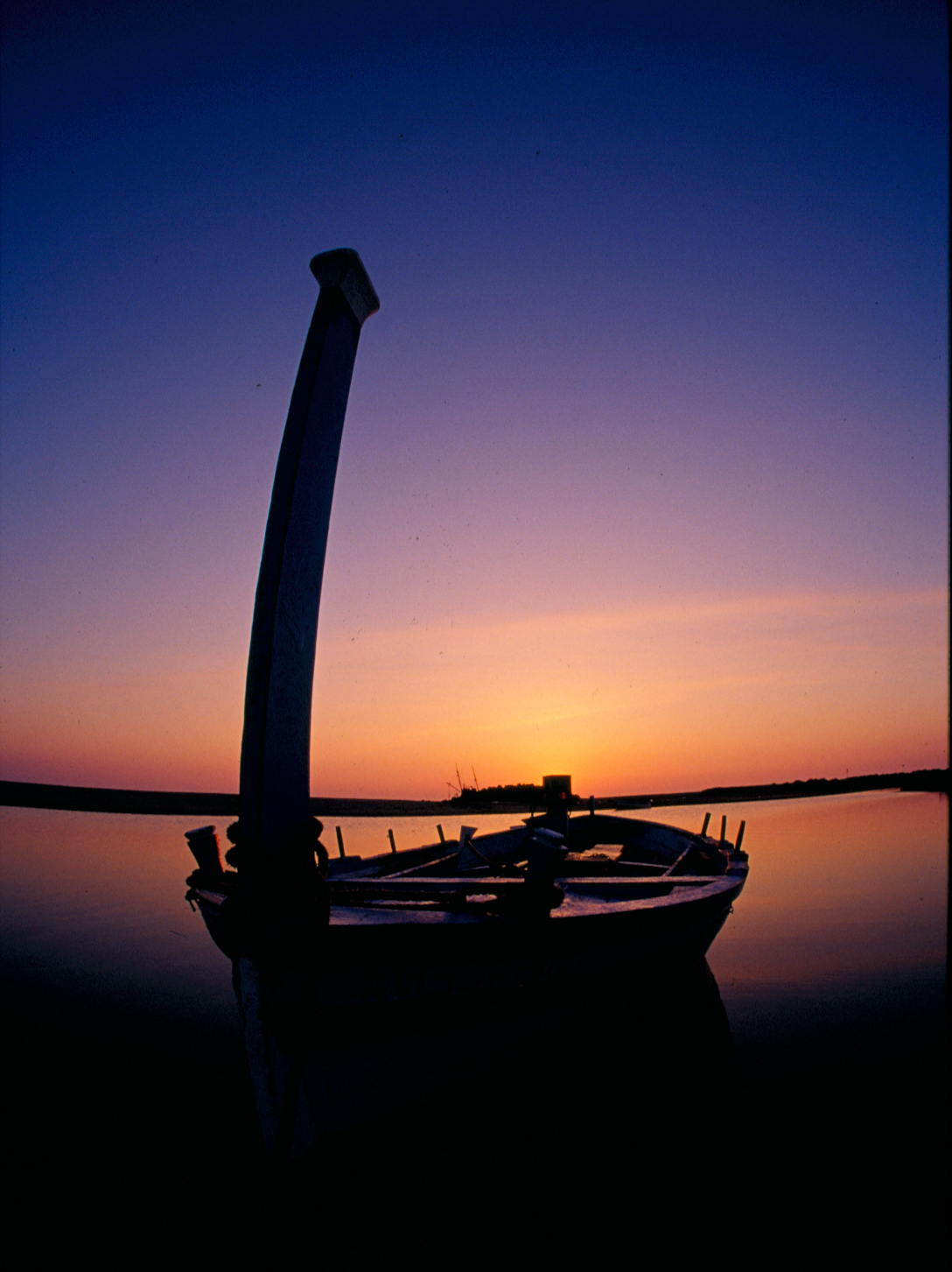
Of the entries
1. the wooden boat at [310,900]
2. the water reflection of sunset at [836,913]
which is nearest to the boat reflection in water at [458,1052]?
the wooden boat at [310,900]

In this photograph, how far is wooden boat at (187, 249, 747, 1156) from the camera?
4.55m

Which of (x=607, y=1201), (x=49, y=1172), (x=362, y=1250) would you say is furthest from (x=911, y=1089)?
(x=49, y=1172)

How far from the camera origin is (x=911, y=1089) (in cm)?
797

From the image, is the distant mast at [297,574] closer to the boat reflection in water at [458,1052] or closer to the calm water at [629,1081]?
the boat reflection in water at [458,1052]

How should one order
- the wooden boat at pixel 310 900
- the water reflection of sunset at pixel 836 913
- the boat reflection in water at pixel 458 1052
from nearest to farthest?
the wooden boat at pixel 310 900 < the boat reflection in water at pixel 458 1052 < the water reflection of sunset at pixel 836 913

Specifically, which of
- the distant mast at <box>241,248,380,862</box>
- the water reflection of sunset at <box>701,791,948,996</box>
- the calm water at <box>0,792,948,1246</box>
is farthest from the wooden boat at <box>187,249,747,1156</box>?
the water reflection of sunset at <box>701,791,948,996</box>

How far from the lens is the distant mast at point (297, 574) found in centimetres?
457

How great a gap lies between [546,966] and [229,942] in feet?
11.1

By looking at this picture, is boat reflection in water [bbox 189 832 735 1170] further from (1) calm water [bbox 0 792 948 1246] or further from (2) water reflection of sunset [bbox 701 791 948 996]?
(2) water reflection of sunset [bbox 701 791 948 996]

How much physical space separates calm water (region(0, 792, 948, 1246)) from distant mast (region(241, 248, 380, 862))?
2993 millimetres

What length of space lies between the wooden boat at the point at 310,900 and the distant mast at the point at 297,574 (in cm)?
1

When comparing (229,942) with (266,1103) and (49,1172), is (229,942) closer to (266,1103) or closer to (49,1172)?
(266,1103)

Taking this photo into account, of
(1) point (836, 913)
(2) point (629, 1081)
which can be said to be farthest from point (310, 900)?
(1) point (836, 913)

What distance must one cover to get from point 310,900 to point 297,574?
8.33 feet
